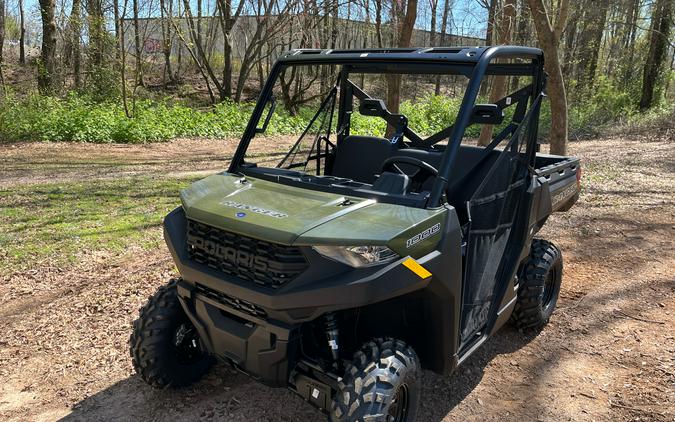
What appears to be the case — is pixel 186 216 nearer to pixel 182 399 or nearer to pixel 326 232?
pixel 326 232

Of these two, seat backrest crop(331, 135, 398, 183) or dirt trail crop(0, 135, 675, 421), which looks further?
seat backrest crop(331, 135, 398, 183)

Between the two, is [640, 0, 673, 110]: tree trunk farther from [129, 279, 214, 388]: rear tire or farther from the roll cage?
[129, 279, 214, 388]: rear tire

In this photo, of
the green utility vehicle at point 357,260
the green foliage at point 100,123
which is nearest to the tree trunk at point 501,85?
the green foliage at point 100,123

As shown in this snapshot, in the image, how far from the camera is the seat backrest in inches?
145

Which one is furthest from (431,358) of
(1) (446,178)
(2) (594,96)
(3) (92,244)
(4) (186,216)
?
(2) (594,96)

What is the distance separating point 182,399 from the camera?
3062 mm

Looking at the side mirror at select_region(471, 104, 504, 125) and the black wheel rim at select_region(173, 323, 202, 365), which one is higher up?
the side mirror at select_region(471, 104, 504, 125)

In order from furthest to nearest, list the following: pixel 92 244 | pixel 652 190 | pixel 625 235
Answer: pixel 652 190 < pixel 625 235 < pixel 92 244

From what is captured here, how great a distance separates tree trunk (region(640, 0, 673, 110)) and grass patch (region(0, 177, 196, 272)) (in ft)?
56.7

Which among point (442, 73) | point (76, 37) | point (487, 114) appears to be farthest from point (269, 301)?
point (76, 37)

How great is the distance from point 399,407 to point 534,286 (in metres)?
1.64

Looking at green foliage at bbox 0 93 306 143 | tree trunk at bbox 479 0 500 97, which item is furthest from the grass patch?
tree trunk at bbox 479 0 500 97

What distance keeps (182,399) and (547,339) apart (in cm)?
254

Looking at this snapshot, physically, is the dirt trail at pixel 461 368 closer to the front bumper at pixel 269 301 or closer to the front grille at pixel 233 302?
the front bumper at pixel 269 301
